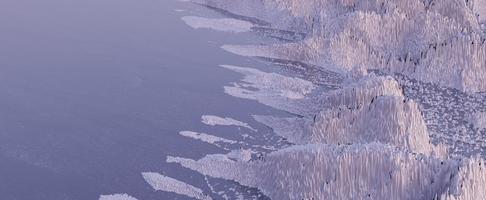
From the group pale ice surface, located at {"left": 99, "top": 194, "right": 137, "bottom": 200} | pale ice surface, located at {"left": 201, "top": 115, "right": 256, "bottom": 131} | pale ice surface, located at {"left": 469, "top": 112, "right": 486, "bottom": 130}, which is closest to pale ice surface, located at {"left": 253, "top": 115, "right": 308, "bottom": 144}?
pale ice surface, located at {"left": 201, "top": 115, "right": 256, "bottom": 131}

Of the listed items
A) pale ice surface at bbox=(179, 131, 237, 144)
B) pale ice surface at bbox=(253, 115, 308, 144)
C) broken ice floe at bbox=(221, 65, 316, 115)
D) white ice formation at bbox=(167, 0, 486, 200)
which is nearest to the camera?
white ice formation at bbox=(167, 0, 486, 200)

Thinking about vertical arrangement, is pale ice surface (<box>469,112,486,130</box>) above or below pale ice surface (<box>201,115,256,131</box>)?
above

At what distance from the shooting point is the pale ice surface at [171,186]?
6.12 m

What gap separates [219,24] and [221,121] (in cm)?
450

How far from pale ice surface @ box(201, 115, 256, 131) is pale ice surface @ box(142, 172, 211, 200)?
4.83 ft

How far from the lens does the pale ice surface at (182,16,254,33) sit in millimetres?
11825

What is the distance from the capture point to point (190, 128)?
302 inches

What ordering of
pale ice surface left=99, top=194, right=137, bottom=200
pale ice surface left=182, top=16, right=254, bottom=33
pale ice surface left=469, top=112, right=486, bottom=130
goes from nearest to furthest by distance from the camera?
pale ice surface left=99, top=194, right=137, bottom=200, pale ice surface left=469, top=112, right=486, bottom=130, pale ice surface left=182, top=16, right=254, bottom=33

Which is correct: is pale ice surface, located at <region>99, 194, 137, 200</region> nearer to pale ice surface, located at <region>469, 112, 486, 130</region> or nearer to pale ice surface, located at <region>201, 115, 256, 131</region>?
pale ice surface, located at <region>201, 115, 256, 131</region>

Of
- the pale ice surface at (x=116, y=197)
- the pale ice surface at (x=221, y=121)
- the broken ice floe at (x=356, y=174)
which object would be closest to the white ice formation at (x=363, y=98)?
the broken ice floe at (x=356, y=174)

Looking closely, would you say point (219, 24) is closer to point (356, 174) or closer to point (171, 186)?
point (171, 186)

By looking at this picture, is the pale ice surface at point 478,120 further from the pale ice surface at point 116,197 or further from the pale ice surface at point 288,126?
the pale ice surface at point 116,197

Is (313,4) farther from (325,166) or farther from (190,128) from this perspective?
(325,166)

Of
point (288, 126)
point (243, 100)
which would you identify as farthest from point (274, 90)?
point (288, 126)
